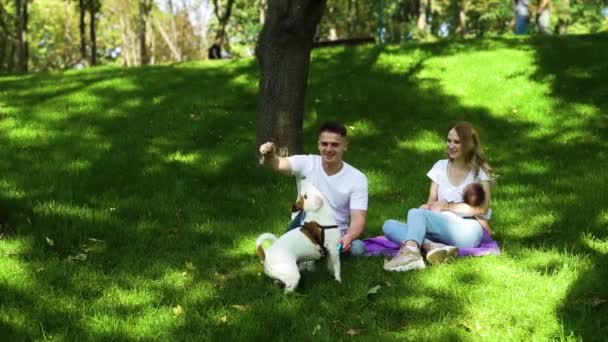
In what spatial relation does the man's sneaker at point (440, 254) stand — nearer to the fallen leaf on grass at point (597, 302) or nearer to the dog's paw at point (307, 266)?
the dog's paw at point (307, 266)

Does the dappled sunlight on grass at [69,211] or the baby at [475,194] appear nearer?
the baby at [475,194]

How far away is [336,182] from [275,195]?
7.79 feet

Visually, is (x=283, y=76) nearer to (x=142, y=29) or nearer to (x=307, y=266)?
(x=307, y=266)

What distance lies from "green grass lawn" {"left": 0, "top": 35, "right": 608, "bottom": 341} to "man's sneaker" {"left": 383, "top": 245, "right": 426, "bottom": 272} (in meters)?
0.10

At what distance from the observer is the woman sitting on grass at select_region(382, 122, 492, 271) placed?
17.8 feet

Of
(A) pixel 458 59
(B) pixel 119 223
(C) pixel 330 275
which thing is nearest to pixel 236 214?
(B) pixel 119 223

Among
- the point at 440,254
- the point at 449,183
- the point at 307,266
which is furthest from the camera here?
the point at 449,183

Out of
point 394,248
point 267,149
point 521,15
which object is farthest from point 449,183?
point 521,15

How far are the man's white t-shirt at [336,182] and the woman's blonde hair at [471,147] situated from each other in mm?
1107

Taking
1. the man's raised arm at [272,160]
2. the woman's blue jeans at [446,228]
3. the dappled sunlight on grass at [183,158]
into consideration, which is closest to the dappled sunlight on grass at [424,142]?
the dappled sunlight on grass at [183,158]

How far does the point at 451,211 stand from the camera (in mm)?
5750

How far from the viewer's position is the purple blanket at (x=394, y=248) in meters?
5.54

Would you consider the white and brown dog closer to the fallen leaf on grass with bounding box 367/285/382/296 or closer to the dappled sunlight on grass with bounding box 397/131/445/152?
the fallen leaf on grass with bounding box 367/285/382/296

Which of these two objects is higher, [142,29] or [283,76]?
[142,29]
